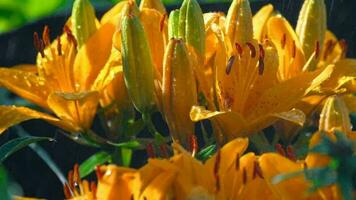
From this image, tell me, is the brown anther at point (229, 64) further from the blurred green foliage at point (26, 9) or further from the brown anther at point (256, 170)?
the blurred green foliage at point (26, 9)

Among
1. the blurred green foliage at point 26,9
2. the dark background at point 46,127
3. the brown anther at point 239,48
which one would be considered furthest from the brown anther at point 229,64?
the blurred green foliage at point 26,9

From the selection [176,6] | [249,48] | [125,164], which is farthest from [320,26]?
[176,6]

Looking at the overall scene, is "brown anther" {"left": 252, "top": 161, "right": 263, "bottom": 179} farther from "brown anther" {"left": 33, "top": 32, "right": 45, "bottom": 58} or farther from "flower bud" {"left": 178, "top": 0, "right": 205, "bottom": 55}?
"brown anther" {"left": 33, "top": 32, "right": 45, "bottom": 58}

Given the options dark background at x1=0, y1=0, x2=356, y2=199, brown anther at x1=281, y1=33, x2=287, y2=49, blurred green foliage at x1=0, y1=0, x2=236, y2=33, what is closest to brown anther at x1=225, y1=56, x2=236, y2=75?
brown anther at x1=281, y1=33, x2=287, y2=49

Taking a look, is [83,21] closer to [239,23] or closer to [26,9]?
[239,23]

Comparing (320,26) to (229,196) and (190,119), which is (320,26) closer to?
(190,119)

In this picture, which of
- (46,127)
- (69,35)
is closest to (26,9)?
(46,127)

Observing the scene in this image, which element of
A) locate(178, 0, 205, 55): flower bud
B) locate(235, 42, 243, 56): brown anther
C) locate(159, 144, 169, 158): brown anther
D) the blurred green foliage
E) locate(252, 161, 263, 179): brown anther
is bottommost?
the blurred green foliage
